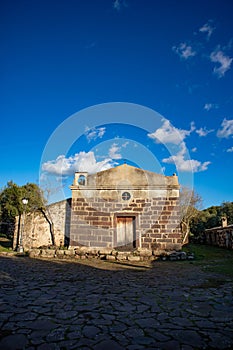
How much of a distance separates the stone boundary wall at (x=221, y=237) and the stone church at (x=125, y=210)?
7828 millimetres

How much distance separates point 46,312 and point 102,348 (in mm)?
1423

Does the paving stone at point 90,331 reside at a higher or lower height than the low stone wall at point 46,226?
lower

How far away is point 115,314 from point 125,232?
8988 mm

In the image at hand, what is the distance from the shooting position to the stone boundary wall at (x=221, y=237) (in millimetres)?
17606

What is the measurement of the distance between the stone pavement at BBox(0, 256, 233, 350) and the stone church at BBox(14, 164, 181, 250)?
6229 millimetres

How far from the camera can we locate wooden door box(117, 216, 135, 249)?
12.3 metres

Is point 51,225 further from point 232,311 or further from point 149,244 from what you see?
point 232,311

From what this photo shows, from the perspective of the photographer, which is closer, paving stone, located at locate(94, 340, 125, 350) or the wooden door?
paving stone, located at locate(94, 340, 125, 350)

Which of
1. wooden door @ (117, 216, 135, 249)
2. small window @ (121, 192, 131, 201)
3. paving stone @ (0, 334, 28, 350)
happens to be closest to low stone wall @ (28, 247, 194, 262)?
wooden door @ (117, 216, 135, 249)

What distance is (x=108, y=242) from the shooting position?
12.2 meters

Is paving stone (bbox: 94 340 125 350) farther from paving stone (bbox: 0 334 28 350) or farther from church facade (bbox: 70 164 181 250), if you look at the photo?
church facade (bbox: 70 164 181 250)

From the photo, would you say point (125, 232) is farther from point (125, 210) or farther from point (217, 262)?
point (217, 262)

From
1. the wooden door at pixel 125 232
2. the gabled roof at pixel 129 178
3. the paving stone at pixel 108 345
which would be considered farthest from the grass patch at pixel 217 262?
the paving stone at pixel 108 345

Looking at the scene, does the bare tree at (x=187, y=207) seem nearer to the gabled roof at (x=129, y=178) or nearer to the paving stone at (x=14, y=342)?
the gabled roof at (x=129, y=178)
